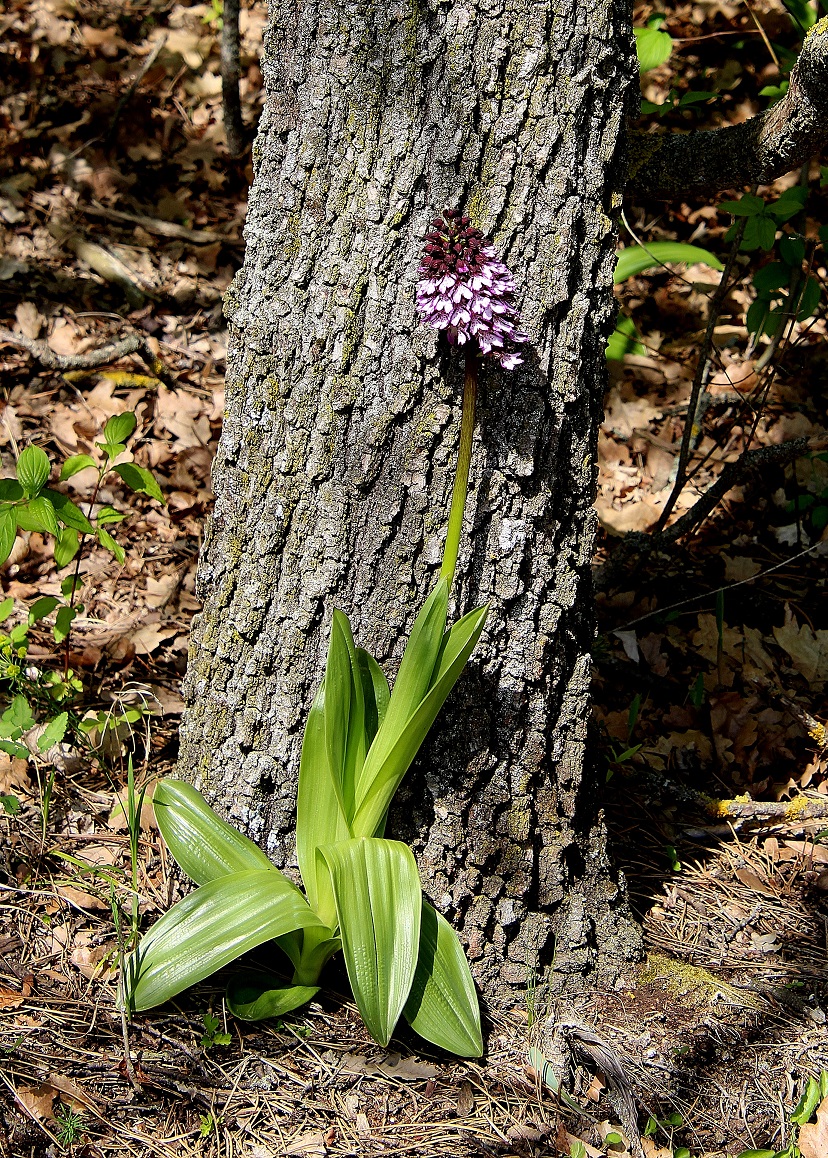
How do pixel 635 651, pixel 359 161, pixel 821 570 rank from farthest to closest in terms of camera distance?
pixel 821 570 < pixel 635 651 < pixel 359 161

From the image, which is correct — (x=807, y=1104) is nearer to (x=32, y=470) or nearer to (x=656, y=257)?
(x=32, y=470)

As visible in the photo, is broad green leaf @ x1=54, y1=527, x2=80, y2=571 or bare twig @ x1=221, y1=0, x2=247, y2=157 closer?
broad green leaf @ x1=54, y1=527, x2=80, y2=571

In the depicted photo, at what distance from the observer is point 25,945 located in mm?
2037

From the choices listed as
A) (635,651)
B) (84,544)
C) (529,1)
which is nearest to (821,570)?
(635,651)

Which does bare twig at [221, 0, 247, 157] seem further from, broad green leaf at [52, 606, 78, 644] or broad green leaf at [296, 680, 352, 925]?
broad green leaf at [296, 680, 352, 925]

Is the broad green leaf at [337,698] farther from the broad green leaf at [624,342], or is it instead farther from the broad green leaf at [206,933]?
the broad green leaf at [624,342]

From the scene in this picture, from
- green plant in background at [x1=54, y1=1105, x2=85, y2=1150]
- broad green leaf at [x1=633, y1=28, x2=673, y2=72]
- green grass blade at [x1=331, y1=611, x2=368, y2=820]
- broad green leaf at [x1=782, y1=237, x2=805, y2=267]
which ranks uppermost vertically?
broad green leaf at [x1=633, y1=28, x2=673, y2=72]

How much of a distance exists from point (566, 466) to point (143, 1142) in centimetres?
155

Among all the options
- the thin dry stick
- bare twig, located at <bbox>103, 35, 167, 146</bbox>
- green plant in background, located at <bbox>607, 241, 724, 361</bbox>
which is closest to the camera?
the thin dry stick

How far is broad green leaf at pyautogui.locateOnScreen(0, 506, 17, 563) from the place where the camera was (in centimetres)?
201

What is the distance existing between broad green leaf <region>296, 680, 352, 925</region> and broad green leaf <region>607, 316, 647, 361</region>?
238 cm

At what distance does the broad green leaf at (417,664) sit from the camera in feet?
5.78

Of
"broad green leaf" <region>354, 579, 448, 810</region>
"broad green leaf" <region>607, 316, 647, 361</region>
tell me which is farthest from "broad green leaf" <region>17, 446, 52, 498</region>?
"broad green leaf" <region>607, 316, 647, 361</region>

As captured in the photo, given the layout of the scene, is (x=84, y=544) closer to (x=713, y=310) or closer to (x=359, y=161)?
(x=359, y=161)
